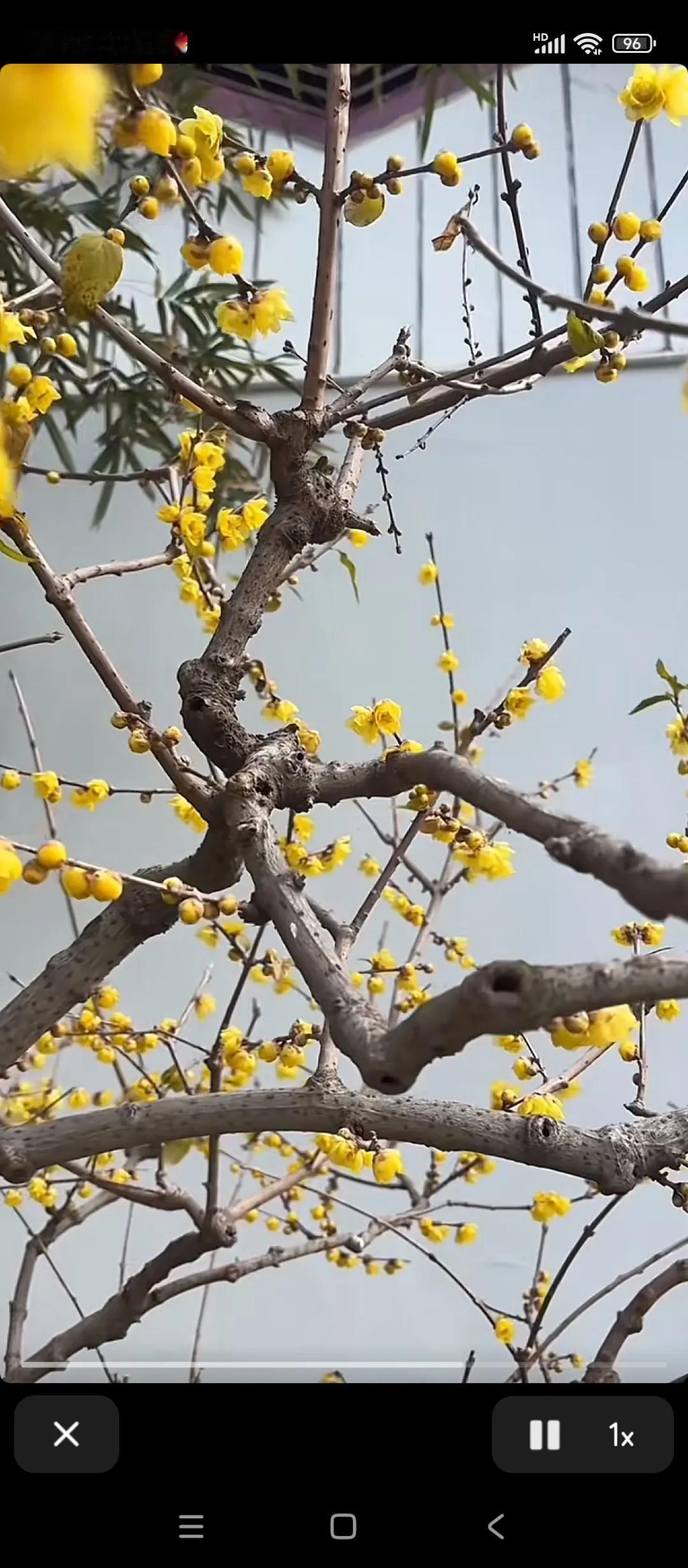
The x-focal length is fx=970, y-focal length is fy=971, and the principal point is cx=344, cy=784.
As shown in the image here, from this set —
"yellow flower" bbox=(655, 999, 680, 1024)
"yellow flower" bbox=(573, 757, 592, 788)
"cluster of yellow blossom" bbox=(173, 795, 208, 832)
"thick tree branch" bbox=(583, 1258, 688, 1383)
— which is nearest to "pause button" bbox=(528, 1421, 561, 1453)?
"thick tree branch" bbox=(583, 1258, 688, 1383)

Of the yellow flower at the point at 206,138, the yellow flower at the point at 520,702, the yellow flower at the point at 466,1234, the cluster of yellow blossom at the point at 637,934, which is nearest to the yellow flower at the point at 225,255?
the yellow flower at the point at 206,138

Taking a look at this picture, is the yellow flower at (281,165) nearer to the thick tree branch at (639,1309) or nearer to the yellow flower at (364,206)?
the yellow flower at (364,206)

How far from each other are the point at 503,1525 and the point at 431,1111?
0.44 feet

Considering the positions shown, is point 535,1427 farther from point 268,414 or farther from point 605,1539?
point 268,414

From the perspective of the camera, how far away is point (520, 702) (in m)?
0.48

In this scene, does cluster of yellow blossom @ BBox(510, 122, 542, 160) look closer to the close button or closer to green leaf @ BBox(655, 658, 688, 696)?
green leaf @ BBox(655, 658, 688, 696)

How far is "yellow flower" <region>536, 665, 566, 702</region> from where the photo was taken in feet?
1.59

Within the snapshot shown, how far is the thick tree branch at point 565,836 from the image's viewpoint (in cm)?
19

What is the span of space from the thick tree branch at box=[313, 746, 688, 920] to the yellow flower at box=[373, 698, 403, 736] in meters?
0.12

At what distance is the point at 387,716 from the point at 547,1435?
281mm

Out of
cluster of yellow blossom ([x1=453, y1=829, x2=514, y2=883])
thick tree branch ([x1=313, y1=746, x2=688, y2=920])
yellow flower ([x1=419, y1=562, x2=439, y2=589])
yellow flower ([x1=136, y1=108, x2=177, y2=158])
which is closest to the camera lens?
thick tree branch ([x1=313, y1=746, x2=688, y2=920])

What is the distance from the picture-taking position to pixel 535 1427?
13.2 inches

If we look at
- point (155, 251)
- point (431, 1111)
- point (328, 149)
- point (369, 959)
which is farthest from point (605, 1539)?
point (155, 251)
